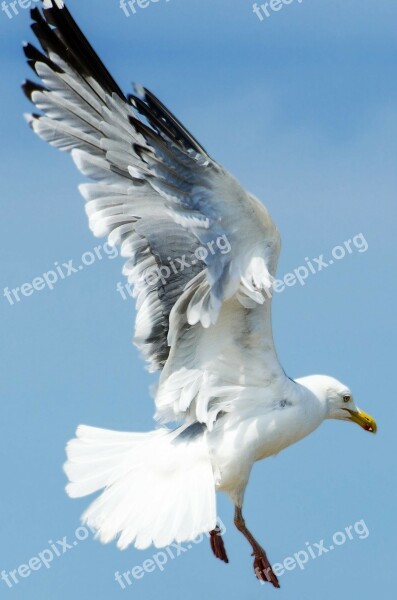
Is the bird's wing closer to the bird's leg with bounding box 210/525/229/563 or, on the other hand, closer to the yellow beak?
the bird's leg with bounding box 210/525/229/563

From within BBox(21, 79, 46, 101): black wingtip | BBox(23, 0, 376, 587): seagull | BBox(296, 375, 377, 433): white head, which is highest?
BBox(21, 79, 46, 101): black wingtip

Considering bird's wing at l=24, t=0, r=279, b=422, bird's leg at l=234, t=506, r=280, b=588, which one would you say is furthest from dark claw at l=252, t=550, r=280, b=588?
bird's wing at l=24, t=0, r=279, b=422

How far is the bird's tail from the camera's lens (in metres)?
9.36

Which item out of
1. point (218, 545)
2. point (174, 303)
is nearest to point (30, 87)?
point (174, 303)

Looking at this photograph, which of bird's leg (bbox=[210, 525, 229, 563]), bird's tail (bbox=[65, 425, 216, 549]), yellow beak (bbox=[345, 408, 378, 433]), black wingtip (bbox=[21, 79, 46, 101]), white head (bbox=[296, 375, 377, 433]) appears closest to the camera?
bird's tail (bbox=[65, 425, 216, 549])

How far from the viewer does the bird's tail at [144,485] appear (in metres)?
9.36

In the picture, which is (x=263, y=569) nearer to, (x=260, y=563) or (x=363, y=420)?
(x=260, y=563)

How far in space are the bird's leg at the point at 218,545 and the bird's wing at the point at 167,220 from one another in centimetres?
73

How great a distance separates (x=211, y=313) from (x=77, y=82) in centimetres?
147

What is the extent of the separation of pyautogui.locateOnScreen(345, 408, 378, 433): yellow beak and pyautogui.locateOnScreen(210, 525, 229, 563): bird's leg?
1.10 m

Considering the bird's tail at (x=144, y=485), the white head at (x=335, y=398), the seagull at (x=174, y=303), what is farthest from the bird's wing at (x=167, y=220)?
the white head at (x=335, y=398)

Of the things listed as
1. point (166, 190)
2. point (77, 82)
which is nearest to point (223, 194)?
point (166, 190)

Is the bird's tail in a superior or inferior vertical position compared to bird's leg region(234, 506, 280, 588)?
superior

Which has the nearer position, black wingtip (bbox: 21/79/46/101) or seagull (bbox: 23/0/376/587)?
seagull (bbox: 23/0/376/587)
